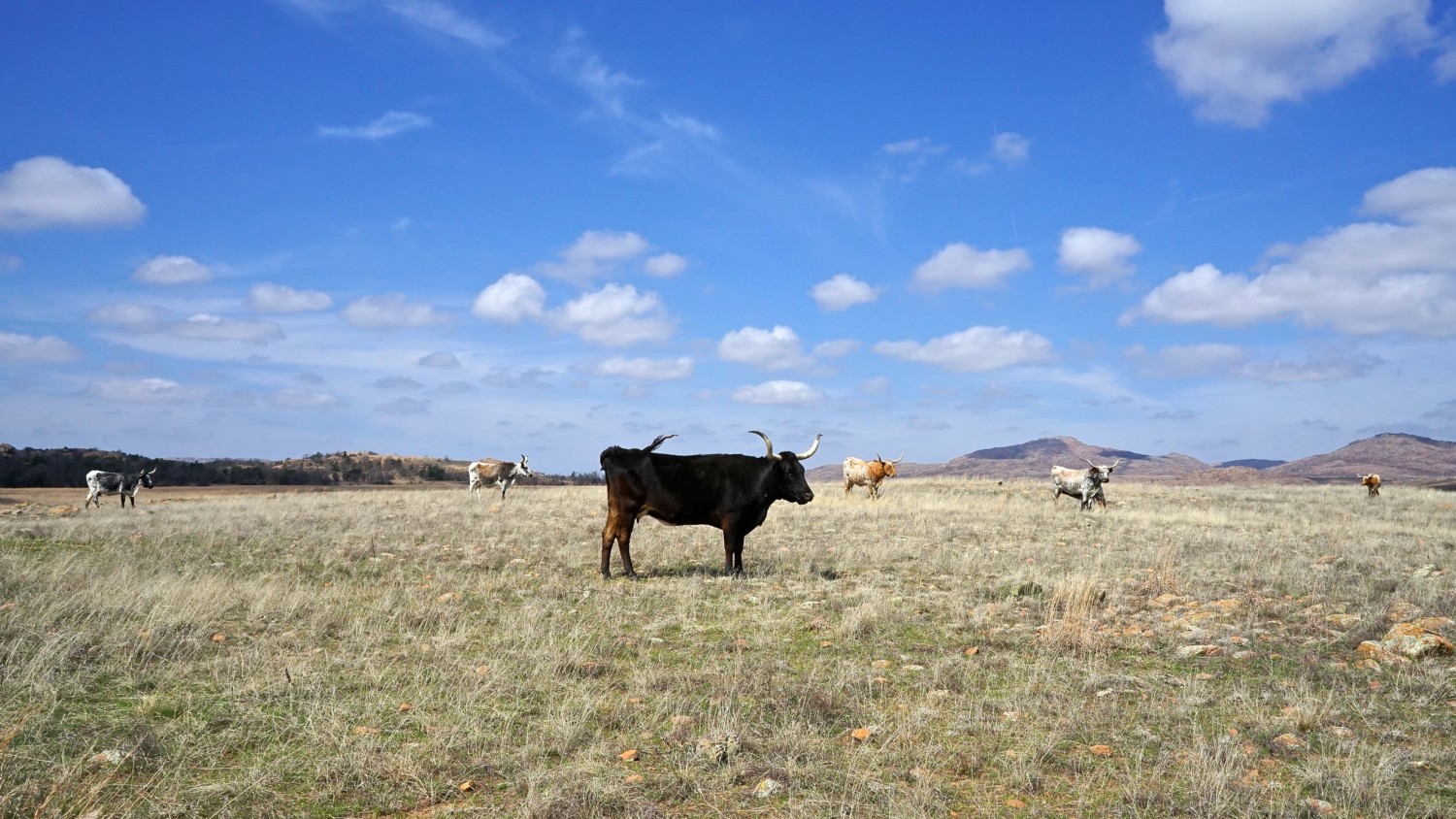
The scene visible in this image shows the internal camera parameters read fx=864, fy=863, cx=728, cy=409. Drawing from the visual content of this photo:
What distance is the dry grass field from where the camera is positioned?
4.70 meters

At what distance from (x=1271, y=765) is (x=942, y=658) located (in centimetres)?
267

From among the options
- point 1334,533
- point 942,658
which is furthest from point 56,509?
point 1334,533

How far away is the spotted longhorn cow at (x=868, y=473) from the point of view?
30.6 metres

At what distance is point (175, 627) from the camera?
8.21m

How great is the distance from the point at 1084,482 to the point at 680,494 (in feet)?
58.7

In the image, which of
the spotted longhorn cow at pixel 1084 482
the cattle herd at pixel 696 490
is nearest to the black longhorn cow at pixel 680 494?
the cattle herd at pixel 696 490

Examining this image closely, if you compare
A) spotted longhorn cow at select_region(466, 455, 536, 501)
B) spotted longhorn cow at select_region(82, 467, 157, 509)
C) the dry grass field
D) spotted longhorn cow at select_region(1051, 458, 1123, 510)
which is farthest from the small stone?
spotted longhorn cow at select_region(82, 467, 157, 509)

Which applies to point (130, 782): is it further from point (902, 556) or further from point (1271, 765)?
point (902, 556)

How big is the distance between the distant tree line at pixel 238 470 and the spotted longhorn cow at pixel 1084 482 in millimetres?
28522

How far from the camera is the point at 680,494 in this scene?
12414 mm

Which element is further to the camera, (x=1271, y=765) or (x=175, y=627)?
(x=175, y=627)

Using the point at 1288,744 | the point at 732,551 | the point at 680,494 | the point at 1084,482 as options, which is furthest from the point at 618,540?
the point at 1084,482

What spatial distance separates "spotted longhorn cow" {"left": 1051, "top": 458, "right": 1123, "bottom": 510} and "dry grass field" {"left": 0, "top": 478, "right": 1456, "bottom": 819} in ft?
38.4

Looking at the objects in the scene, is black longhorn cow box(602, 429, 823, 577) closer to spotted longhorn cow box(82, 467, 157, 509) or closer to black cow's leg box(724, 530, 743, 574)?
black cow's leg box(724, 530, 743, 574)
